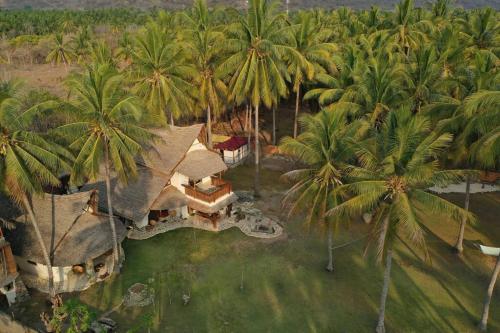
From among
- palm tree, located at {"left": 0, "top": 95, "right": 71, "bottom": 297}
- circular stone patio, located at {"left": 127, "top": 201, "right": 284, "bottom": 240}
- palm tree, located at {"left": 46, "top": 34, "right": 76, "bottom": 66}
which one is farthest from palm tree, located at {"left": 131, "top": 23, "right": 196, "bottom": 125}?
palm tree, located at {"left": 46, "top": 34, "right": 76, "bottom": 66}

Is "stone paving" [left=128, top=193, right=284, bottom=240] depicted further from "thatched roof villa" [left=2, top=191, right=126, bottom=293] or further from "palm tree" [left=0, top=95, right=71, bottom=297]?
"palm tree" [left=0, top=95, right=71, bottom=297]

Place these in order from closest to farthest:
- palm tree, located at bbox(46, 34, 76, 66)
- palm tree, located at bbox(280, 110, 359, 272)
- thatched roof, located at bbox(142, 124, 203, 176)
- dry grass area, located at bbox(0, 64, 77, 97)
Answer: palm tree, located at bbox(280, 110, 359, 272) → thatched roof, located at bbox(142, 124, 203, 176) → dry grass area, located at bbox(0, 64, 77, 97) → palm tree, located at bbox(46, 34, 76, 66)

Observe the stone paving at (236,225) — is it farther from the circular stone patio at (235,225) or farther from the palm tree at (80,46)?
the palm tree at (80,46)

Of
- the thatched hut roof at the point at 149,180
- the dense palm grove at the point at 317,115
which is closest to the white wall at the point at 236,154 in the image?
the dense palm grove at the point at 317,115

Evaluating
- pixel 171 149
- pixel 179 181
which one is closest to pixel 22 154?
pixel 171 149

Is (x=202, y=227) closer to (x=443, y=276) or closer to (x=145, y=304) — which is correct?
(x=145, y=304)
